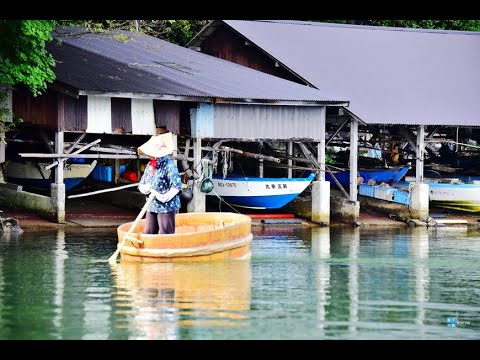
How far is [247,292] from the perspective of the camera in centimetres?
1803

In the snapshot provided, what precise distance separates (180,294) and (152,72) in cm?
1356

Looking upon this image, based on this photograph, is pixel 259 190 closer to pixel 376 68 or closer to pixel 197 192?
pixel 197 192

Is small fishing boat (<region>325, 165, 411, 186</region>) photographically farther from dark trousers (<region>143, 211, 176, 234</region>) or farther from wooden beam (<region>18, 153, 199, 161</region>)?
dark trousers (<region>143, 211, 176, 234</region>)

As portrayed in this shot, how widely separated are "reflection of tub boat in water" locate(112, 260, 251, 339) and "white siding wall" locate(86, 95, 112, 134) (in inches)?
317

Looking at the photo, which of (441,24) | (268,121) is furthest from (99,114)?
(441,24)

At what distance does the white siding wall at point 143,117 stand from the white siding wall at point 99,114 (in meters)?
0.69

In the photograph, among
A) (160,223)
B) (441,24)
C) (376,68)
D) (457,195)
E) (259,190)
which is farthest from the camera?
(441,24)

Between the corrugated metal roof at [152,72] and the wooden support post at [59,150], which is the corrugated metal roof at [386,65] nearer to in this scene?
the corrugated metal roof at [152,72]

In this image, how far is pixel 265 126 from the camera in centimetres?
3092

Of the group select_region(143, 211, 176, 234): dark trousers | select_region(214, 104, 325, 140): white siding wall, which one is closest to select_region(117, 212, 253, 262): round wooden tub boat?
select_region(143, 211, 176, 234): dark trousers

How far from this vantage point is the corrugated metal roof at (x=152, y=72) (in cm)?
2870
